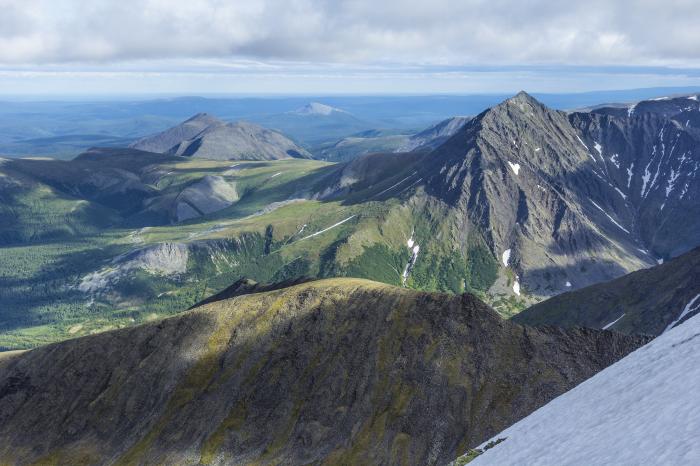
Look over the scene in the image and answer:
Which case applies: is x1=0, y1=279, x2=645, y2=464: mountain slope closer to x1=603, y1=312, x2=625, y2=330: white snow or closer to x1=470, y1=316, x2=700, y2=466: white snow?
x1=470, y1=316, x2=700, y2=466: white snow

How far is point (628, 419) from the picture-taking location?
25.0m

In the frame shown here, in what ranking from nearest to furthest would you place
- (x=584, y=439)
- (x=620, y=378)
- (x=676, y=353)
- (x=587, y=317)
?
(x=584, y=439) → (x=676, y=353) → (x=620, y=378) → (x=587, y=317)

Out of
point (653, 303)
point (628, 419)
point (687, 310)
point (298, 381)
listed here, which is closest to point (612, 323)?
point (653, 303)

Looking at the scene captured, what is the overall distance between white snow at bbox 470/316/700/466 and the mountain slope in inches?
2696

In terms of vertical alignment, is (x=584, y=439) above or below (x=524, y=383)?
above

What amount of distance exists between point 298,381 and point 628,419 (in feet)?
334

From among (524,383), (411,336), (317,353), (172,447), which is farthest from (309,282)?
(524,383)

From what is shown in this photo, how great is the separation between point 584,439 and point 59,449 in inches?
5048

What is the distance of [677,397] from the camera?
2386 cm

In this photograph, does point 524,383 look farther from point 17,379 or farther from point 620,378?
point 17,379

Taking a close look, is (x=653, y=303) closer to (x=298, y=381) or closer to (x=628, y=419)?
(x=298, y=381)

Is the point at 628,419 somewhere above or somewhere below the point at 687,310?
above

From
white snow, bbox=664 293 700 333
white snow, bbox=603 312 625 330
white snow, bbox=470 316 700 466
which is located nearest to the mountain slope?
white snow, bbox=664 293 700 333

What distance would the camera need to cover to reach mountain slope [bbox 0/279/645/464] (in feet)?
343
